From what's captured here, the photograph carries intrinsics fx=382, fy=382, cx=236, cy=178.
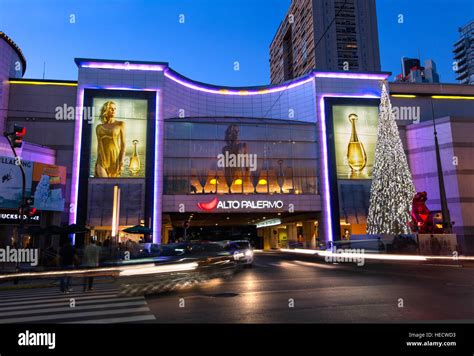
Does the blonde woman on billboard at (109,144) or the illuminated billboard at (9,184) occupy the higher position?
the blonde woman on billboard at (109,144)

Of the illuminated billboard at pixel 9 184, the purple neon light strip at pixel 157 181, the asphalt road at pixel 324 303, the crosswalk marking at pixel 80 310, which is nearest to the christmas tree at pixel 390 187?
the asphalt road at pixel 324 303

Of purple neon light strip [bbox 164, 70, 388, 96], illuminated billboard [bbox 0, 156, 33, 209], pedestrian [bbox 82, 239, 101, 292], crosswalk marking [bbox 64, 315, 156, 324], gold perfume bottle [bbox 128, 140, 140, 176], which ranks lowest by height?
crosswalk marking [bbox 64, 315, 156, 324]

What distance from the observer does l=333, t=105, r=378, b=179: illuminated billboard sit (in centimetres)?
4309

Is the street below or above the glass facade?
below

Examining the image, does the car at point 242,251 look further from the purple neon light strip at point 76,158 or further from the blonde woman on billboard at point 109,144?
the purple neon light strip at point 76,158

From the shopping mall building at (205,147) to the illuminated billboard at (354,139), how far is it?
127 mm

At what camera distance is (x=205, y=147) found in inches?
1702

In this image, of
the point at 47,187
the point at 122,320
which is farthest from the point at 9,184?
the point at 122,320

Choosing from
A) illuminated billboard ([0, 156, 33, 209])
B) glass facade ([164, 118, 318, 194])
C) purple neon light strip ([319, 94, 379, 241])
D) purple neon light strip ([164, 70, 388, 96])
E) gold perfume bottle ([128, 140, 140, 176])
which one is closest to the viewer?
illuminated billboard ([0, 156, 33, 209])

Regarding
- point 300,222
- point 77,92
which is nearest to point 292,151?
point 300,222

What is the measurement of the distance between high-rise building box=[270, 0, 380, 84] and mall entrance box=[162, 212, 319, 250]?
48843 millimetres

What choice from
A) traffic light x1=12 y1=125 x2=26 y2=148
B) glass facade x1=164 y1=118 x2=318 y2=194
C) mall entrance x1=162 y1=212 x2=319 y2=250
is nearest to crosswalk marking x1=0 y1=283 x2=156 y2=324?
traffic light x1=12 y1=125 x2=26 y2=148

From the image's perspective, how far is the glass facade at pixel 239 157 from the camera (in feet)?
138

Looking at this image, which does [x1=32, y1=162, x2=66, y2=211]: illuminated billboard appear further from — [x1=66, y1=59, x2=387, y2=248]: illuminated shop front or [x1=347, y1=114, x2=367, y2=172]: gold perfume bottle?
[x1=347, y1=114, x2=367, y2=172]: gold perfume bottle
